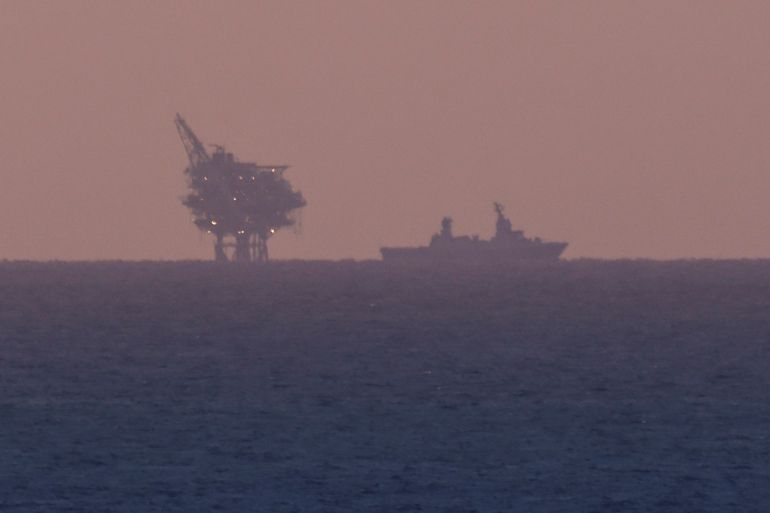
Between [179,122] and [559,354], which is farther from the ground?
[179,122]

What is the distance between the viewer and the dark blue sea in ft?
102

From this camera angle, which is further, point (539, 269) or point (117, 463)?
point (539, 269)

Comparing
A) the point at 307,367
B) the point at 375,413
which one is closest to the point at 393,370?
the point at 307,367

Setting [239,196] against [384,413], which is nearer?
[384,413]

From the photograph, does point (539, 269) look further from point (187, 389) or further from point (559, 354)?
point (187, 389)

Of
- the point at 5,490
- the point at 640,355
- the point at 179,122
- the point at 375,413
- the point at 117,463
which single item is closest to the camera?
the point at 5,490

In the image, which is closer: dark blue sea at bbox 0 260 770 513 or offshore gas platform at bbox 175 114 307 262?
dark blue sea at bbox 0 260 770 513

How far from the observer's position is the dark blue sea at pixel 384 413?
102 ft

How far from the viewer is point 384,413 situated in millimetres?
42062

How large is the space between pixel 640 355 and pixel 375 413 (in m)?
19.8

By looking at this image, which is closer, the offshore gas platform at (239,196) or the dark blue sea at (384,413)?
the dark blue sea at (384,413)

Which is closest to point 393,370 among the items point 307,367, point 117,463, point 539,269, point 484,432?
point 307,367

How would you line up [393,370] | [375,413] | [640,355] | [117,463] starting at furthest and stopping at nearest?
[640,355] < [393,370] < [375,413] < [117,463]

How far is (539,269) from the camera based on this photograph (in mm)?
175000
